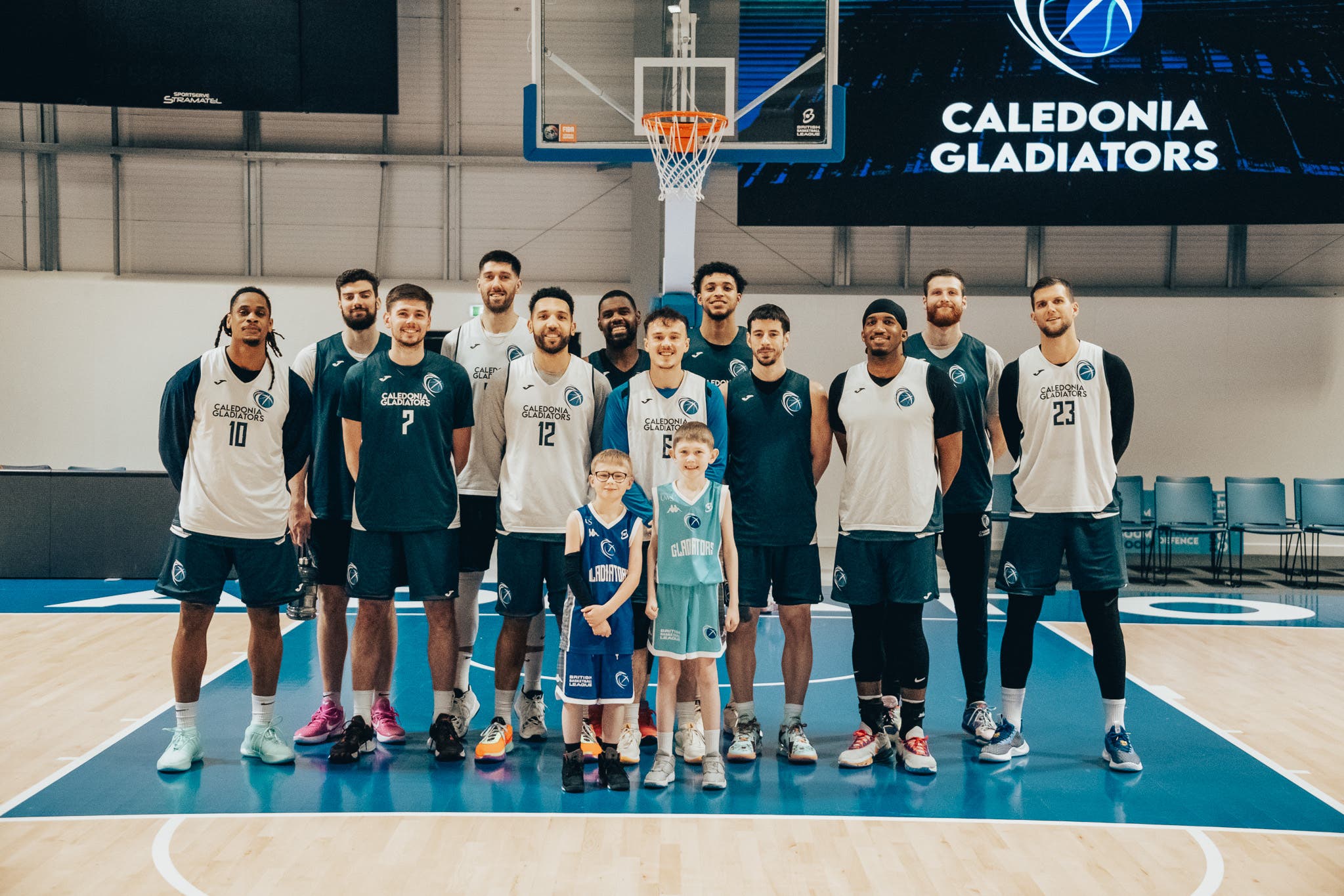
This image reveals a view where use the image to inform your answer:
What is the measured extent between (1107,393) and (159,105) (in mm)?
9622

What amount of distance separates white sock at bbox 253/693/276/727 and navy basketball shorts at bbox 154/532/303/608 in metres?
0.41

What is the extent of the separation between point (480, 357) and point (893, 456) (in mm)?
1874

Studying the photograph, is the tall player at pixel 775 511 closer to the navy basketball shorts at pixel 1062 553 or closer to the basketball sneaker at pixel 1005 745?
the basketball sneaker at pixel 1005 745

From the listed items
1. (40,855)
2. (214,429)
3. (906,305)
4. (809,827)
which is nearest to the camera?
(40,855)

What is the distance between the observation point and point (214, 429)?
4359 mm

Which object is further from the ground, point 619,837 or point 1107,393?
point 1107,393

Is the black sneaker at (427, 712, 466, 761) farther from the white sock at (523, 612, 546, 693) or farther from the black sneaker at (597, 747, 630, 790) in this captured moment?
the black sneaker at (597, 747, 630, 790)

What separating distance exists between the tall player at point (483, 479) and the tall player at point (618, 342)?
0.36m

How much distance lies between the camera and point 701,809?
395 cm

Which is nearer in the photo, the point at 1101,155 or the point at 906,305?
the point at 1101,155

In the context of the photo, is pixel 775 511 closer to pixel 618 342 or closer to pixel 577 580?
pixel 577 580

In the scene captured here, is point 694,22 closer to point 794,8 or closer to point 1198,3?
point 794,8

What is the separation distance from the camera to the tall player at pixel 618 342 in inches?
192

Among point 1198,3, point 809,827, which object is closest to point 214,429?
point 809,827
